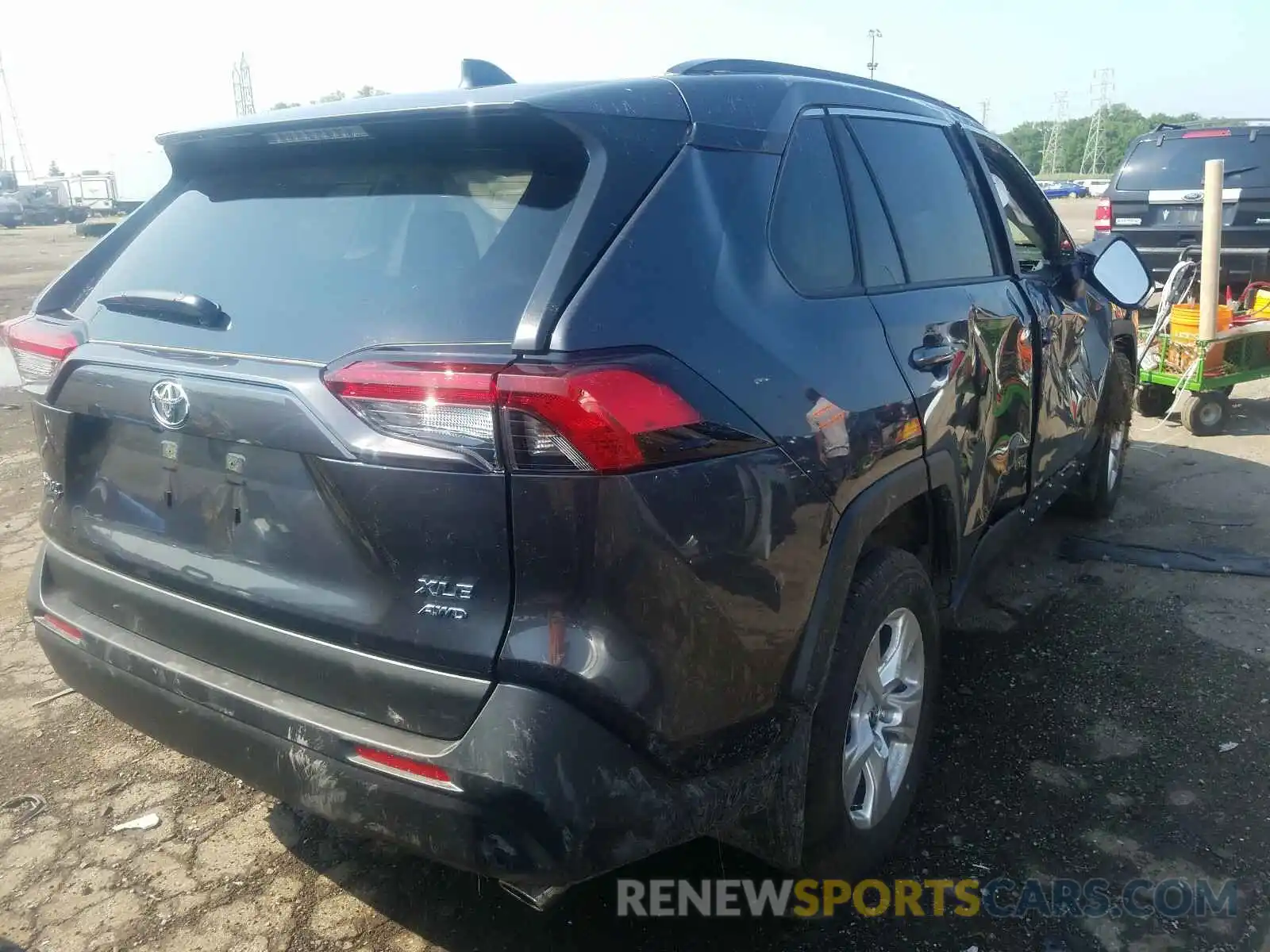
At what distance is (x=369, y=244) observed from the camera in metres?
2.06

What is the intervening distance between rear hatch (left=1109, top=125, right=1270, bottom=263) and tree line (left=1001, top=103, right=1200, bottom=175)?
92607 millimetres

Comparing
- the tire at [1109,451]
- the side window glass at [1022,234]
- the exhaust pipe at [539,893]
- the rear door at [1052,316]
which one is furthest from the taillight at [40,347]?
the tire at [1109,451]

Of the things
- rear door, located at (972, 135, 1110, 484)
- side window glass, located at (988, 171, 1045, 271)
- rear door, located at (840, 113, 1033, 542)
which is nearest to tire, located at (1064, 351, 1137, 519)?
rear door, located at (972, 135, 1110, 484)

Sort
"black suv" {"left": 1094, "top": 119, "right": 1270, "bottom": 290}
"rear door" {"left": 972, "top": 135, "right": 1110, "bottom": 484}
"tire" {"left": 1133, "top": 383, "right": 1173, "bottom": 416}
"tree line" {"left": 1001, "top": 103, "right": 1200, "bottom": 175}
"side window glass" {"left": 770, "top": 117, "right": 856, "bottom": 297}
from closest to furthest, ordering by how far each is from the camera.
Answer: "side window glass" {"left": 770, "top": 117, "right": 856, "bottom": 297} < "rear door" {"left": 972, "top": 135, "right": 1110, "bottom": 484} < "tire" {"left": 1133, "top": 383, "right": 1173, "bottom": 416} < "black suv" {"left": 1094, "top": 119, "right": 1270, "bottom": 290} < "tree line" {"left": 1001, "top": 103, "right": 1200, "bottom": 175}

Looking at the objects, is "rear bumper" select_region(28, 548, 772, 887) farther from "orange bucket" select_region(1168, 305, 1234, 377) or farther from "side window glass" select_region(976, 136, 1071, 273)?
"orange bucket" select_region(1168, 305, 1234, 377)

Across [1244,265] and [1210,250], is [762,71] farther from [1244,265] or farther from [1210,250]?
[1244,265]

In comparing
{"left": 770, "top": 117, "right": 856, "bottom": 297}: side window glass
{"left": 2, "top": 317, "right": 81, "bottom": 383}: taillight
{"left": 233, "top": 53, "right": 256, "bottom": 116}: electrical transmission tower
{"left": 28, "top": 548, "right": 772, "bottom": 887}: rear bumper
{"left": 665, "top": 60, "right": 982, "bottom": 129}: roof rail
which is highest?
{"left": 233, "top": 53, "right": 256, "bottom": 116}: electrical transmission tower

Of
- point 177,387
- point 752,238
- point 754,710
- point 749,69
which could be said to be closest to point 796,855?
point 754,710

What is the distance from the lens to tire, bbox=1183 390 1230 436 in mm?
6746

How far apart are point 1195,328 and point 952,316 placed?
446 centimetres

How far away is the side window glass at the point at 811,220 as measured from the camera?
226 cm

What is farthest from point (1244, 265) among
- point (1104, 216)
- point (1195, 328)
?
point (1195, 328)

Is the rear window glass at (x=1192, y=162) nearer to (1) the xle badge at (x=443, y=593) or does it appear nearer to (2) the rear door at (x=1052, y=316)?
(2) the rear door at (x=1052, y=316)

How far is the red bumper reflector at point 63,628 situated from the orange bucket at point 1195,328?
635 centimetres
